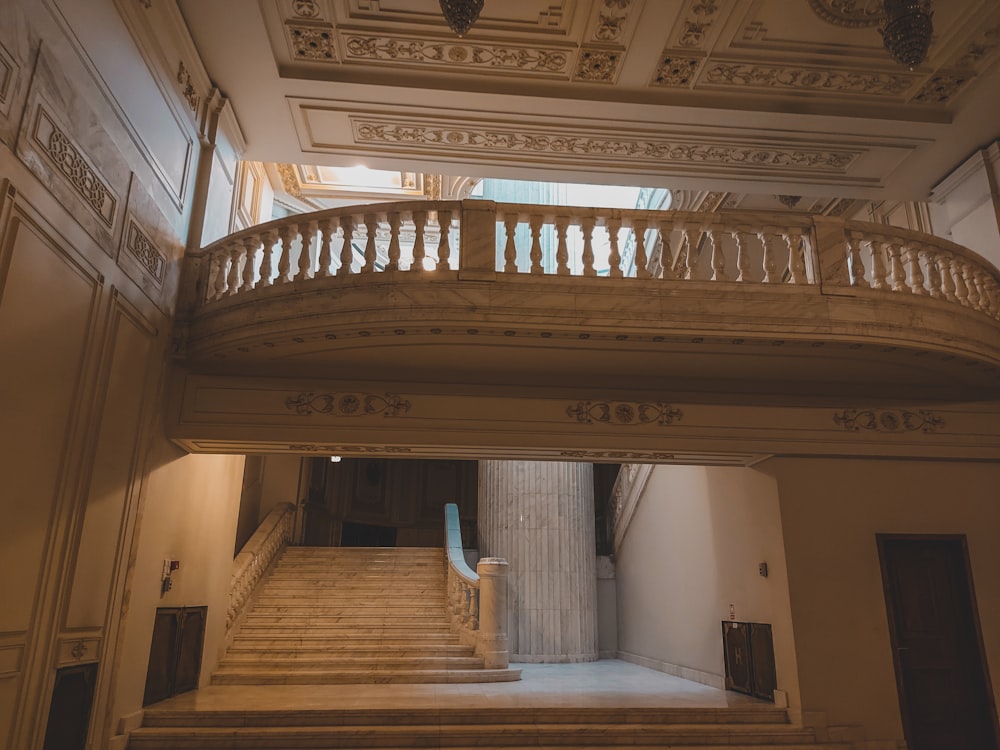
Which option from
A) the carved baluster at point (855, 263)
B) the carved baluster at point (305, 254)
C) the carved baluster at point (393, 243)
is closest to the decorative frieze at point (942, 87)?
the carved baluster at point (855, 263)

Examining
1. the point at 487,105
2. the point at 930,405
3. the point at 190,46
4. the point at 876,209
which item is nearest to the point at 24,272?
the point at 190,46

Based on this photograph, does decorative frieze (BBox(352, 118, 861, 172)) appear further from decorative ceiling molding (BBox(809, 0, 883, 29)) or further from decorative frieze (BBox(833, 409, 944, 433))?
decorative frieze (BBox(833, 409, 944, 433))

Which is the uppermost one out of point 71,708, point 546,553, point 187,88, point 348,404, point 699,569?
point 187,88

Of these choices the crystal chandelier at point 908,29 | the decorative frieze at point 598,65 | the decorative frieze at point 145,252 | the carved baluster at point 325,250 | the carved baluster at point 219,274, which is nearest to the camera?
the crystal chandelier at point 908,29

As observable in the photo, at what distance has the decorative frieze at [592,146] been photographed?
7469 millimetres

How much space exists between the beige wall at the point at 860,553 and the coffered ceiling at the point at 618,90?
3285 millimetres

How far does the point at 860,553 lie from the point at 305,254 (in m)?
5.40

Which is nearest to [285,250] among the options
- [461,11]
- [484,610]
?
[461,11]

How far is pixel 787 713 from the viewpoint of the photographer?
20.3 feet

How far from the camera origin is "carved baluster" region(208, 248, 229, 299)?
20.3ft

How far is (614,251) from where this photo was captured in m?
5.76

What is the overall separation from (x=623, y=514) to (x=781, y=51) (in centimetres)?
702

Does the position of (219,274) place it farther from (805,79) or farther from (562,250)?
(805,79)

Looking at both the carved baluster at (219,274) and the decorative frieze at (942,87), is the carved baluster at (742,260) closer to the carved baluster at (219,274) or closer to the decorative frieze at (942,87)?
the decorative frieze at (942,87)
